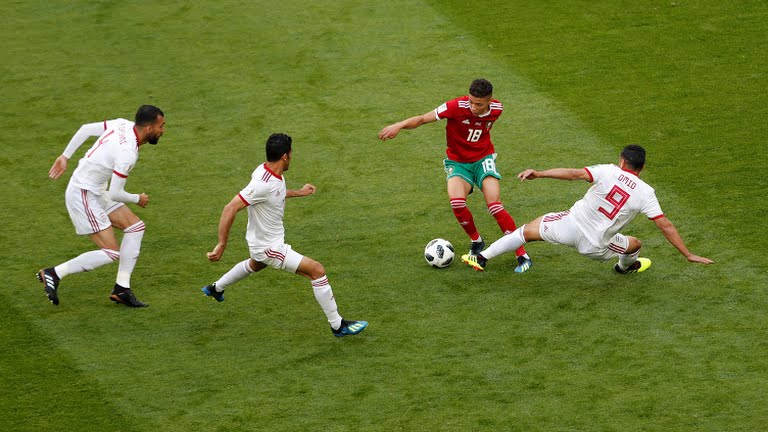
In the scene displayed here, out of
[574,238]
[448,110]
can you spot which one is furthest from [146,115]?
[574,238]

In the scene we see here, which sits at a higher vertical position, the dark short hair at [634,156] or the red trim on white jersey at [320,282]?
the dark short hair at [634,156]

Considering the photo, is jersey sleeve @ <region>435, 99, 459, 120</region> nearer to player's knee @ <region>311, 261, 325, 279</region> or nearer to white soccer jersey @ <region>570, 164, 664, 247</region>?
white soccer jersey @ <region>570, 164, 664, 247</region>

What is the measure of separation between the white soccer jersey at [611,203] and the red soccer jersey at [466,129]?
143 cm

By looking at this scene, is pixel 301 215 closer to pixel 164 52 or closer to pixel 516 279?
pixel 516 279

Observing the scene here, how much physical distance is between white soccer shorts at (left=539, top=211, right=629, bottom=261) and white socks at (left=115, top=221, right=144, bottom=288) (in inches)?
156

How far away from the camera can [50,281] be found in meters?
10.2

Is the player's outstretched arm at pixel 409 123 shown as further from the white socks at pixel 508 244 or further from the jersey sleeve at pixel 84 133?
the jersey sleeve at pixel 84 133

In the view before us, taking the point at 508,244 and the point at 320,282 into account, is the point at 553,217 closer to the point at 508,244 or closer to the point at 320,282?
the point at 508,244

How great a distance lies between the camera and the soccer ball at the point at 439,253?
36.0 feet

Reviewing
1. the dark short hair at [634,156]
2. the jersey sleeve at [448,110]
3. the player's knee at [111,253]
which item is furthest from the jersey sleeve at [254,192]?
the dark short hair at [634,156]

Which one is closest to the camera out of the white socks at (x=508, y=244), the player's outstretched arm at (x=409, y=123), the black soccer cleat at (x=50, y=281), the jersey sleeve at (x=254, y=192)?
the jersey sleeve at (x=254, y=192)

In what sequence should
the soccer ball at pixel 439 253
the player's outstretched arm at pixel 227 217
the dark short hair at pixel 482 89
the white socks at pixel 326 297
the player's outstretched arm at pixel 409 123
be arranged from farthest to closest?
the soccer ball at pixel 439 253, the player's outstretched arm at pixel 409 123, the dark short hair at pixel 482 89, the white socks at pixel 326 297, the player's outstretched arm at pixel 227 217

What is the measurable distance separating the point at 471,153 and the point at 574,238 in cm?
157

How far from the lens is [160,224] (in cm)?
1209
